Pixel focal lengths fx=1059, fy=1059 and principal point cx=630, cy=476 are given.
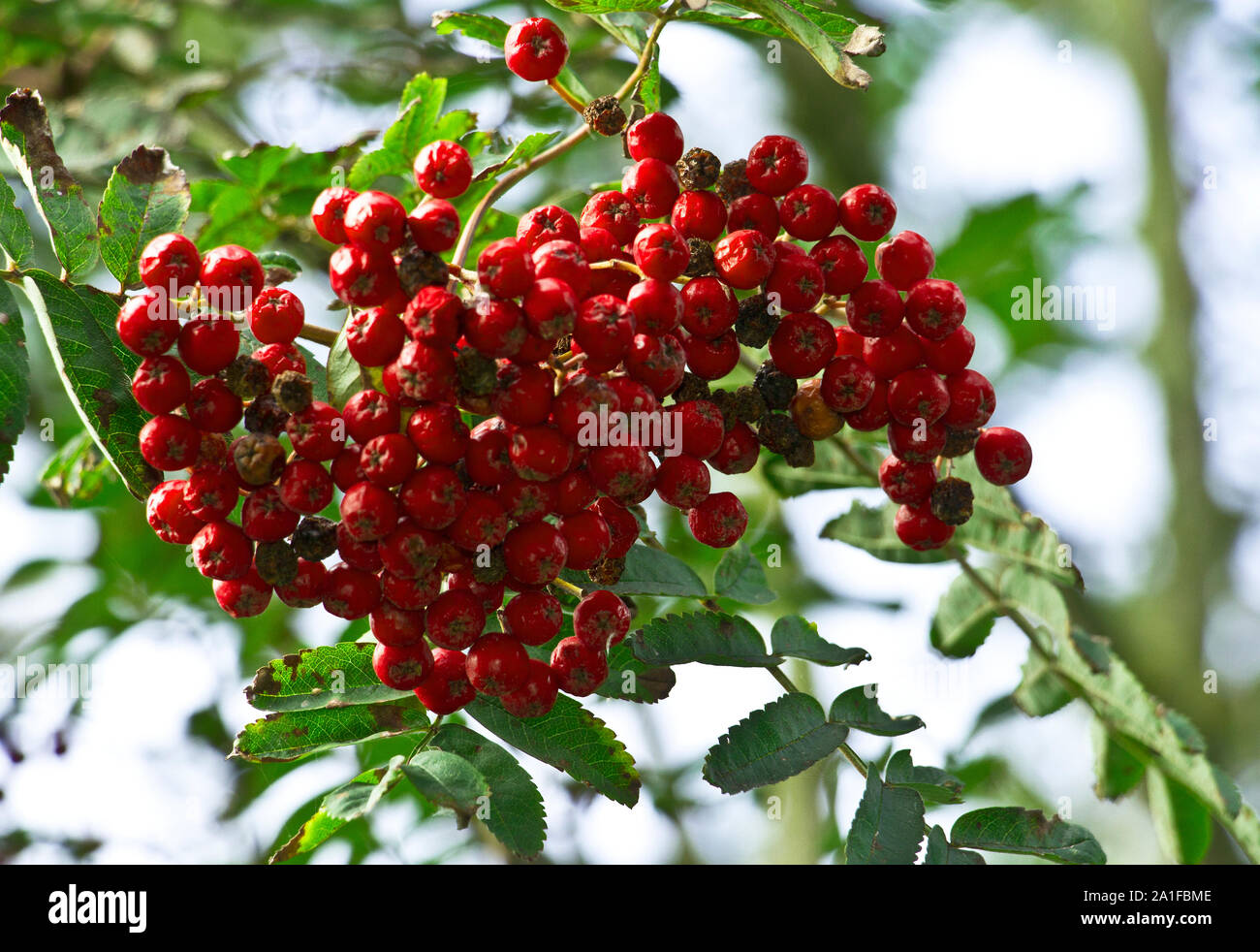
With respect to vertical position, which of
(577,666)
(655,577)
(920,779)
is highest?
(655,577)

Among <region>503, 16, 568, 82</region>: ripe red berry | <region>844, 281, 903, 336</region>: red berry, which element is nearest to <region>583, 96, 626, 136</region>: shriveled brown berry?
<region>503, 16, 568, 82</region>: ripe red berry

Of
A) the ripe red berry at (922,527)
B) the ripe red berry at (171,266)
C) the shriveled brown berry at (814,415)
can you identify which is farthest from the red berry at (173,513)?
the ripe red berry at (922,527)

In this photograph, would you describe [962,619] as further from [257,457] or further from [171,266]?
[171,266]

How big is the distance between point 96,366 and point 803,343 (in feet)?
3.19

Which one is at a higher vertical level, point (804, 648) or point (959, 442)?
point (959, 442)

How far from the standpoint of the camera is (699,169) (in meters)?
1.55

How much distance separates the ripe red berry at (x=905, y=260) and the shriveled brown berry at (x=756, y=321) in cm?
20

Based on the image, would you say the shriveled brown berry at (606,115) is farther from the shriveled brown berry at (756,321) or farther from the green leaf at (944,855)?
the green leaf at (944,855)

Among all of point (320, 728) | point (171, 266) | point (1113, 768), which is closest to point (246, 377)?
point (171, 266)

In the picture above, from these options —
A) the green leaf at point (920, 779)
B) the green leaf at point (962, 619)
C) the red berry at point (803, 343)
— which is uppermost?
the red berry at point (803, 343)

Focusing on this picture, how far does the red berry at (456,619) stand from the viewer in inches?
55.8

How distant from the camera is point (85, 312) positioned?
1.47m

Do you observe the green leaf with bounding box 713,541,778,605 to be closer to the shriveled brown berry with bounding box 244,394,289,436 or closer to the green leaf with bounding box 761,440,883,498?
the green leaf with bounding box 761,440,883,498
